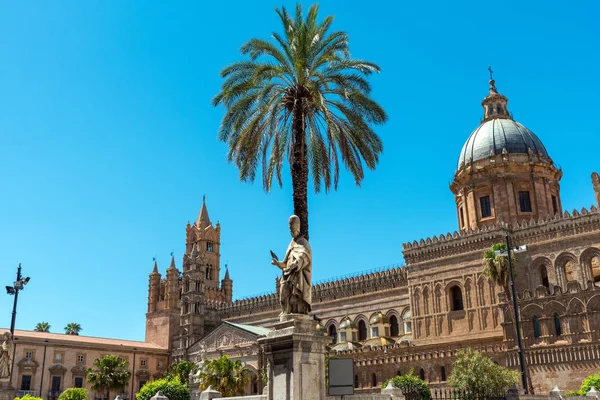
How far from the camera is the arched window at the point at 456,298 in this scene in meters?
41.9

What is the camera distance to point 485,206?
155ft

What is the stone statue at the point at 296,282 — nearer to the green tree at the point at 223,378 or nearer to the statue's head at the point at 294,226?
the statue's head at the point at 294,226

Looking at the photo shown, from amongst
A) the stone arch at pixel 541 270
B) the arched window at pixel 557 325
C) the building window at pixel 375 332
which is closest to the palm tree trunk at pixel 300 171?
the arched window at pixel 557 325

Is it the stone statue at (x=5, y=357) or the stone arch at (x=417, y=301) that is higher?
the stone arch at (x=417, y=301)

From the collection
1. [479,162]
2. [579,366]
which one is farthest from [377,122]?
[479,162]

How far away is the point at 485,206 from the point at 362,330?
47.8ft

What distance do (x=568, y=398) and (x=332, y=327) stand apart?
33.3 metres

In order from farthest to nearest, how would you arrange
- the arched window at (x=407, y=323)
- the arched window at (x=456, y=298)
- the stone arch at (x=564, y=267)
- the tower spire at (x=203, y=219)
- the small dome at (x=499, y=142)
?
1. the tower spire at (x=203, y=219)
2. the small dome at (x=499, y=142)
3. the arched window at (x=407, y=323)
4. the arched window at (x=456, y=298)
5. the stone arch at (x=564, y=267)

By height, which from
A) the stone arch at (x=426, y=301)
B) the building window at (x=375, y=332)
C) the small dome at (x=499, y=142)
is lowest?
the building window at (x=375, y=332)

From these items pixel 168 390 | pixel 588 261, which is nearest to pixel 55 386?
pixel 168 390

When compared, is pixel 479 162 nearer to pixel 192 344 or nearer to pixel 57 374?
pixel 192 344

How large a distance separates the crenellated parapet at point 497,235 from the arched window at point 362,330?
903 centimetres

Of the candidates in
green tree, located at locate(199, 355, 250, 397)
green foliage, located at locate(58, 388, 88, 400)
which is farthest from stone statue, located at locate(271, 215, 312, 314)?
green foliage, located at locate(58, 388, 88, 400)

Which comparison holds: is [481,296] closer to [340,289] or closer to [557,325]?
[557,325]
